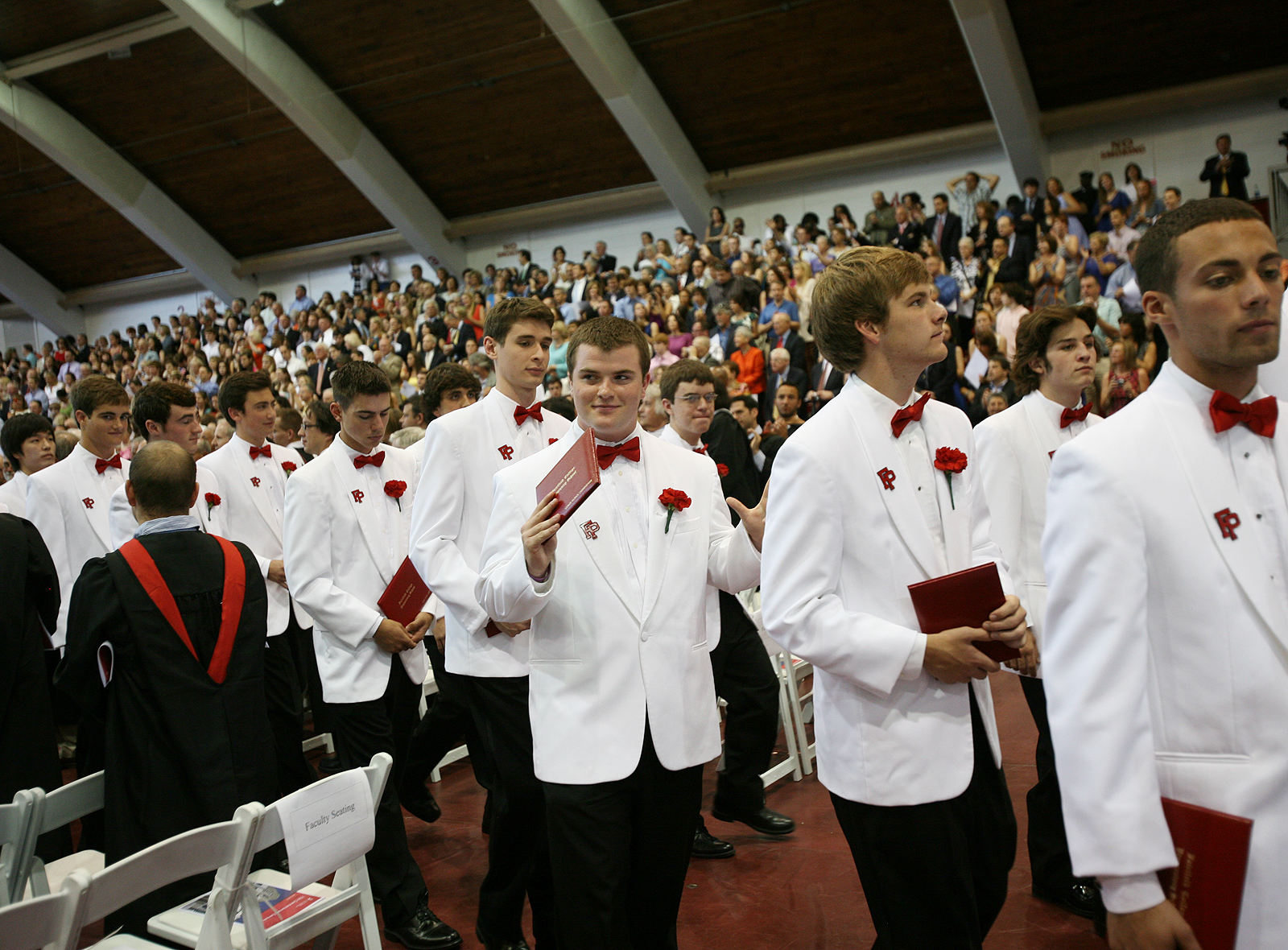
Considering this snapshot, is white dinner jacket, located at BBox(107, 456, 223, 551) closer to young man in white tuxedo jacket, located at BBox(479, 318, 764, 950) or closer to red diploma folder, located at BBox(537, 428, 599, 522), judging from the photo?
young man in white tuxedo jacket, located at BBox(479, 318, 764, 950)

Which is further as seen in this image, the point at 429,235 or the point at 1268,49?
the point at 429,235

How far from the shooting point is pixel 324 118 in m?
17.6

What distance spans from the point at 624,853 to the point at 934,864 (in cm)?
→ 89

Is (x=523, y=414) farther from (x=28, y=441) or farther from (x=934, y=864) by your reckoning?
(x=28, y=441)

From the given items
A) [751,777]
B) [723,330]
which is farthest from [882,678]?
[723,330]

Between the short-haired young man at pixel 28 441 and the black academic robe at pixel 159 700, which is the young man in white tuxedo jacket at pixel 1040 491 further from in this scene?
the short-haired young man at pixel 28 441

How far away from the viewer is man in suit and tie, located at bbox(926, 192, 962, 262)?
43.6ft

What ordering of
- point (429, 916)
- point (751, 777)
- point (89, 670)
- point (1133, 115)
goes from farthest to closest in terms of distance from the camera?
point (1133, 115) → point (751, 777) → point (429, 916) → point (89, 670)

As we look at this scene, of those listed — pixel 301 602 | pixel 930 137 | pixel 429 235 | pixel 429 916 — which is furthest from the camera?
pixel 429 235

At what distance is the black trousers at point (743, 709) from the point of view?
4789 mm

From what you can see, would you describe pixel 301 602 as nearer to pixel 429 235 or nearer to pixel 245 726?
pixel 245 726

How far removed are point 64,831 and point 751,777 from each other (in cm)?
320

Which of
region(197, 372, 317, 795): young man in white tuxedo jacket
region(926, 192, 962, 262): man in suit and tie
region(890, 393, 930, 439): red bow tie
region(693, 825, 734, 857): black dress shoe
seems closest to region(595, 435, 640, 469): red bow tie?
region(890, 393, 930, 439): red bow tie

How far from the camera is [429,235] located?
20.2 metres
